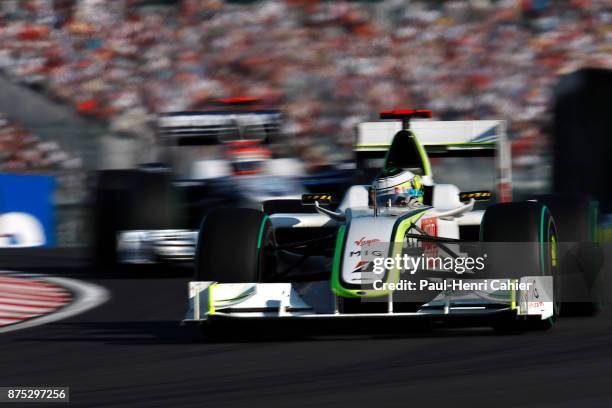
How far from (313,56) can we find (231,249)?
38.1ft

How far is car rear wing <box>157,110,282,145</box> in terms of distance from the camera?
1289 cm

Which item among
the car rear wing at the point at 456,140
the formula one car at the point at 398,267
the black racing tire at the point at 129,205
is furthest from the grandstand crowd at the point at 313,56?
the formula one car at the point at 398,267

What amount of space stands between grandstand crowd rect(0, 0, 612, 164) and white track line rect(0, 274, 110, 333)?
18.4ft

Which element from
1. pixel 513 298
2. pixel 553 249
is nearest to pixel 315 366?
pixel 513 298

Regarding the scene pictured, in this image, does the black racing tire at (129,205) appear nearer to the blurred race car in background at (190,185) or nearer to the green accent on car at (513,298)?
the blurred race car in background at (190,185)

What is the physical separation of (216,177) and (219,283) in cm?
584

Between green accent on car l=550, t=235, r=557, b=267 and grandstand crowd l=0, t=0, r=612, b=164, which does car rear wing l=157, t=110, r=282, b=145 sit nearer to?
grandstand crowd l=0, t=0, r=612, b=164

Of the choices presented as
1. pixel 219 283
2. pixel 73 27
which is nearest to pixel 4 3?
pixel 73 27

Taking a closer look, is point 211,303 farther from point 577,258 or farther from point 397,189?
point 577,258

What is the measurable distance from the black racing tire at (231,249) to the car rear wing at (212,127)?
233 inches

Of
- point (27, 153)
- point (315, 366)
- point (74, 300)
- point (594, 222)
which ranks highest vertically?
point (27, 153)

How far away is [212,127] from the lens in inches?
508

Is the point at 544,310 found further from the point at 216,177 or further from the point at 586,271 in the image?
the point at 216,177

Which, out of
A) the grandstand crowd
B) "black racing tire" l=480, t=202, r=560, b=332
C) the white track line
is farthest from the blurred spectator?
"black racing tire" l=480, t=202, r=560, b=332
